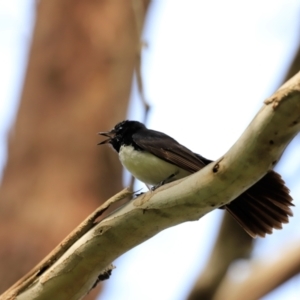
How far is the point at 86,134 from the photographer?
4102mm

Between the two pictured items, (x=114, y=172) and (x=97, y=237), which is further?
(x=114, y=172)

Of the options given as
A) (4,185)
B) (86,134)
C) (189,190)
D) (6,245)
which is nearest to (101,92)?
(86,134)

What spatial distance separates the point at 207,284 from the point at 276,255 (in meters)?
0.42

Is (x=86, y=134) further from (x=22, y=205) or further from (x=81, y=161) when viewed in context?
(x=22, y=205)

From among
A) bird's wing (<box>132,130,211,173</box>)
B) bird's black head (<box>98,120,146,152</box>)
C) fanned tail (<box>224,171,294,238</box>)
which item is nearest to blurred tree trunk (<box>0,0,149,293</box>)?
bird's black head (<box>98,120,146,152</box>)

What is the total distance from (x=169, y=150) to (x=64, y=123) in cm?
143

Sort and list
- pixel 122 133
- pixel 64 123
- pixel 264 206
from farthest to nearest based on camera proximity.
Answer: pixel 64 123 < pixel 122 133 < pixel 264 206

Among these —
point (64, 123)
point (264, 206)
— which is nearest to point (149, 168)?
point (264, 206)

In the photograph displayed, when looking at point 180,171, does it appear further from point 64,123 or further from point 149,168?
point 64,123

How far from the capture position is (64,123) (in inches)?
163

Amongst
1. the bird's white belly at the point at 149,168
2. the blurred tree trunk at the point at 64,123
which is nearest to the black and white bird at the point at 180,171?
the bird's white belly at the point at 149,168

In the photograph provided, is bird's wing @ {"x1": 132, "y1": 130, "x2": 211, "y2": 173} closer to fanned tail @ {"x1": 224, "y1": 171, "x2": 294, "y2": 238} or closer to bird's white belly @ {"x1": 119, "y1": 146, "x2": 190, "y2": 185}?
bird's white belly @ {"x1": 119, "y1": 146, "x2": 190, "y2": 185}

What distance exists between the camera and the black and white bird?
2.24m

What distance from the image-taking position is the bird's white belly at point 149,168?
9.52 feet
